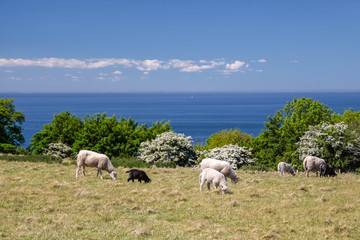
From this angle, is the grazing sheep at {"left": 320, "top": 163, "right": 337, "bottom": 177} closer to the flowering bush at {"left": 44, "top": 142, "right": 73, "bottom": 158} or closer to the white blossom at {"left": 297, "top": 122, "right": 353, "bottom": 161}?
the white blossom at {"left": 297, "top": 122, "right": 353, "bottom": 161}

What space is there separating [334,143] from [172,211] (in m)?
29.4

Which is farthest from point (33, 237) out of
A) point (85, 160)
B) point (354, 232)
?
point (85, 160)

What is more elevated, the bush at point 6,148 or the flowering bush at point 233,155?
the flowering bush at point 233,155

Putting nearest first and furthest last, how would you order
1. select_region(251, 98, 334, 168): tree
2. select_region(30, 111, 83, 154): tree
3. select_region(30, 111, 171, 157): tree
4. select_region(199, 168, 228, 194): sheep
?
select_region(199, 168, 228, 194): sheep → select_region(251, 98, 334, 168): tree → select_region(30, 111, 171, 157): tree → select_region(30, 111, 83, 154): tree

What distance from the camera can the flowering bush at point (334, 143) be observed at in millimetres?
38562

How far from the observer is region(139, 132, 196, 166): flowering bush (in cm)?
4175

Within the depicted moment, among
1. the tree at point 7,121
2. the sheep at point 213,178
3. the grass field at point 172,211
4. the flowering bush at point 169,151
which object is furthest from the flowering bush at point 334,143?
the tree at point 7,121

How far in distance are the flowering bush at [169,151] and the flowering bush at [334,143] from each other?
14101mm

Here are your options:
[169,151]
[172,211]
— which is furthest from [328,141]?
[172,211]

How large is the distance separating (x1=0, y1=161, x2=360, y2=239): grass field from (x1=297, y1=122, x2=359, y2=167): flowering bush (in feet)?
59.6

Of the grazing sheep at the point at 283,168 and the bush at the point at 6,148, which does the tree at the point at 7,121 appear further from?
the grazing sheep at the point at 283,168

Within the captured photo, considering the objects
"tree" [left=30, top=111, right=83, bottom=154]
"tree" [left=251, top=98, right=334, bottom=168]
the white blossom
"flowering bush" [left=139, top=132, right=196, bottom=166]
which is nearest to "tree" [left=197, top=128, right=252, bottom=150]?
"tree" [left=251, top=98, right=334, bottom=168]

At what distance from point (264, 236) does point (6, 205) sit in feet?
34.3

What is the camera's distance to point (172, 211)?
14781 millimetres
